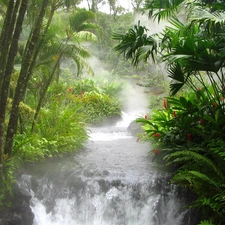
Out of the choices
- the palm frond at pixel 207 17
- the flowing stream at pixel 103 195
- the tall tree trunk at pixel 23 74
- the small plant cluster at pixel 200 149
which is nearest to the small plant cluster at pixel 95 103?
the small plant cluster at pixel 200 149

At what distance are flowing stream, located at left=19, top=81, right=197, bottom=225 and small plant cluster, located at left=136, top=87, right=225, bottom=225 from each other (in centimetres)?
41

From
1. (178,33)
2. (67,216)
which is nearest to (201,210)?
(67,216)

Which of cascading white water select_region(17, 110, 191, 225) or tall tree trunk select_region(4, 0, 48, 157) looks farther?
cascading white water select_region(17, 110, 191, 225)

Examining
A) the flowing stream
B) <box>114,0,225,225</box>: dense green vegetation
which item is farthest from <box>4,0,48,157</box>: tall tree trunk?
<box>114,0,225,225</box>: dense green vegetation

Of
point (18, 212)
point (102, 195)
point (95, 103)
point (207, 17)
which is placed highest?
point (207, 17)

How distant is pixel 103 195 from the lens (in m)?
5.44

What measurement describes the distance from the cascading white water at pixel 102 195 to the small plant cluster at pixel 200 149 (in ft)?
1.43

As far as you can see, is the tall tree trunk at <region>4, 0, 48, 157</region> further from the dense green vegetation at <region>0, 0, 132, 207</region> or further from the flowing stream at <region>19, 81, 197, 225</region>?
the flowing stream at <region>19, 81, 197, 225</region>

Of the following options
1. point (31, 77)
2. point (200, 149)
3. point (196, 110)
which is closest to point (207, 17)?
point (196, 110)

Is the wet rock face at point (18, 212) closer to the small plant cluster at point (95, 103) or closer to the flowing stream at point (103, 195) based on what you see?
the flowing stream at point (103, 195)

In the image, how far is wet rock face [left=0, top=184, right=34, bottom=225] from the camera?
4.68 meters

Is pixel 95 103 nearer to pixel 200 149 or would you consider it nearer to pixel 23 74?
pixel 23 74

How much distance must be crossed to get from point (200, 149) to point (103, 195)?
1.99m

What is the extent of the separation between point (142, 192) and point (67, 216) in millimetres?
1488
